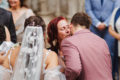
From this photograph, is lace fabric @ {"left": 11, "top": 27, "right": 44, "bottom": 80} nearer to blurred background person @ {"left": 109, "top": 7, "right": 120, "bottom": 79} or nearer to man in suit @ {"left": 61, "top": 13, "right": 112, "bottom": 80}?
man in suit @ {"left": 61, "top": 13, "right": 112, "bottom": 80}

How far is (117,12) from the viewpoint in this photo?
375 cm

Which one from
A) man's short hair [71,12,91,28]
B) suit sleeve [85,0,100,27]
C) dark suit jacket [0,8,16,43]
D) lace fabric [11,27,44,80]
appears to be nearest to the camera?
lace fabric [11,27,44,80]

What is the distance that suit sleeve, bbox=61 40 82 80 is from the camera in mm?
2217

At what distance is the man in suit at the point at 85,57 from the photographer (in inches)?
88.3

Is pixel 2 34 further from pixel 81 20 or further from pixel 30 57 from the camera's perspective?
pixel 81 20

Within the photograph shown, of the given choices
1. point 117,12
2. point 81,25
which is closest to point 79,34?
point 81,25

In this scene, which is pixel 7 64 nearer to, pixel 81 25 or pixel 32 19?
pixel 32 19

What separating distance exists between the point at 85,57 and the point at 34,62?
487 mm

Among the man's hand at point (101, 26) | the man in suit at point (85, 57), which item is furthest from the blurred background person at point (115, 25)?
the man in suit at point (85, 57)

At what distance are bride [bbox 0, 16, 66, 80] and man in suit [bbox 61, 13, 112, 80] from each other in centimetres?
14

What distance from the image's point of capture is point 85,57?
2.33 meters

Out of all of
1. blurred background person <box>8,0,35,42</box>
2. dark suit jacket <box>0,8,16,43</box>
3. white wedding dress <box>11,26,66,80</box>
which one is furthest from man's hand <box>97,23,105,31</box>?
white wedding dress <box>11,26,66,80</box>

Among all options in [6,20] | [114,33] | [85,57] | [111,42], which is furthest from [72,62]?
[111,42]

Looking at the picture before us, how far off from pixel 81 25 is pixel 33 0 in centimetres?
539
